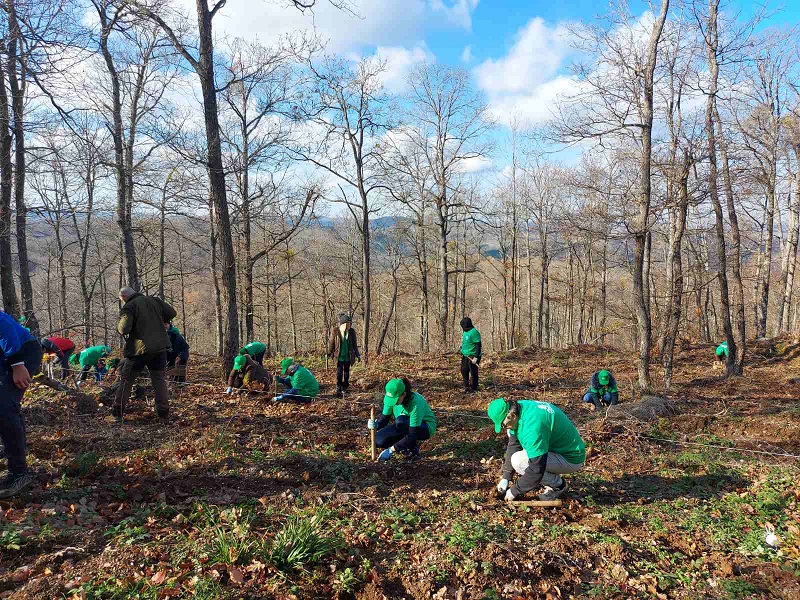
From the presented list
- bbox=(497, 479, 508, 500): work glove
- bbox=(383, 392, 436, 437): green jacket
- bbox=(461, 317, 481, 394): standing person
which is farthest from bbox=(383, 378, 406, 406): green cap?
bbox=(461, 317, 481, 394): standing person

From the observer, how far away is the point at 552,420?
193 inches

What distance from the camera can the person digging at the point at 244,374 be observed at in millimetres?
9625

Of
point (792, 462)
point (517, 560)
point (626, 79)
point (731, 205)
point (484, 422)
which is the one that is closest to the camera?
point (517, 560)

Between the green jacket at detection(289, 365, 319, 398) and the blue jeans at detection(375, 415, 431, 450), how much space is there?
2772mm

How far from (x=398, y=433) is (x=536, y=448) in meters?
2.26

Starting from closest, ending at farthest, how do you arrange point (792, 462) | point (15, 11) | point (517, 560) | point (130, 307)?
point (517, 560), point (15, 11), point (792, 462), point (130, 307)

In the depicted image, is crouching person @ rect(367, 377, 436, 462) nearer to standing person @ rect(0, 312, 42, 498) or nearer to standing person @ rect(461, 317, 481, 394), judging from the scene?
standing person @ rect(0, 312, 42, 498)

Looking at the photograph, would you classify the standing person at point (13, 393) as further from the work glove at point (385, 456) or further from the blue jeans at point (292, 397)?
the blue jeans at point (292, 397)

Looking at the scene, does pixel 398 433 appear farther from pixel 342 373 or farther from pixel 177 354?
pixel 177 354

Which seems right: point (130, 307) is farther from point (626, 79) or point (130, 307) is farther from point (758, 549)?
point (626, 79)

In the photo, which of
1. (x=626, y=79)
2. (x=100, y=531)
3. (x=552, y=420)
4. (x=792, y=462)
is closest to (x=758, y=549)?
(x=552, y=420)

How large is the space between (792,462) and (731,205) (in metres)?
8.42

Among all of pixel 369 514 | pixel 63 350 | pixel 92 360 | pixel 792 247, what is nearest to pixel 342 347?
pixel 369 514

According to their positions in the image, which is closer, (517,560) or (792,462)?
(517,560)
